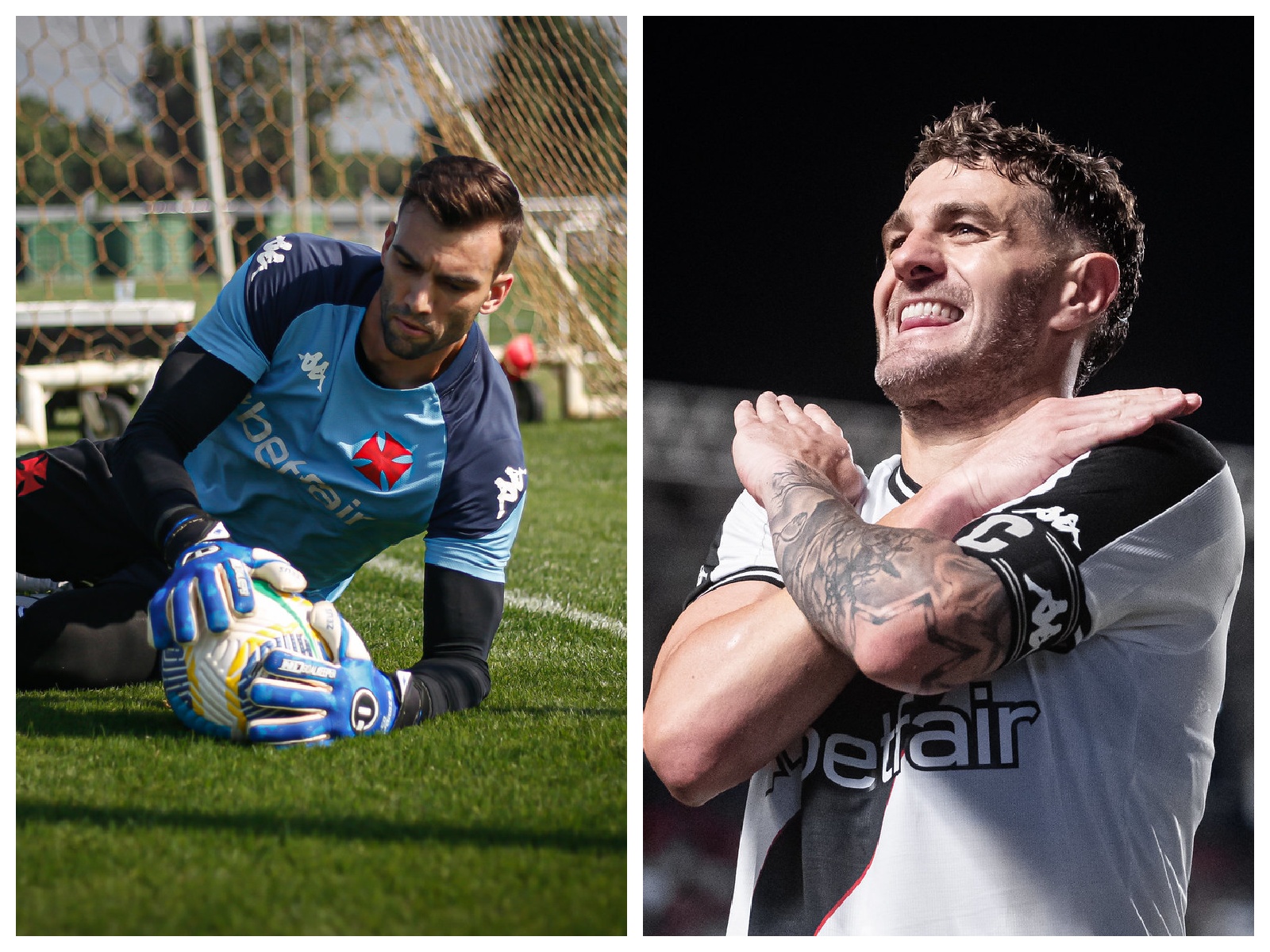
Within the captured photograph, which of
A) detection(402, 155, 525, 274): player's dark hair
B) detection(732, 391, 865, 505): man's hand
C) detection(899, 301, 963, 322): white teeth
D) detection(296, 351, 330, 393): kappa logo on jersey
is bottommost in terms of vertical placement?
detection(732, 391, 865, 505): man's hand

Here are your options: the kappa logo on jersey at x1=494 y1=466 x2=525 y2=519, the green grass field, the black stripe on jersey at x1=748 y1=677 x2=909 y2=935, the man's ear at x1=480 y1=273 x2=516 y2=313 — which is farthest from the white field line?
the black stripe on jersey at x1=748 y1=677 x2=909 y2=935

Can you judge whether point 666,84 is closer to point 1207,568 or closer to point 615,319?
point 1207,568

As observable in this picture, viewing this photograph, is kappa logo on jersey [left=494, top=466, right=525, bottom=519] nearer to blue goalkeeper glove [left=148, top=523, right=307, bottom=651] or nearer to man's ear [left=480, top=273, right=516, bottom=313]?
man's ear [left=480, top=273, right=516, bottom=313]

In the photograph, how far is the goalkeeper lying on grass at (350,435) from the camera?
2545 millimetres

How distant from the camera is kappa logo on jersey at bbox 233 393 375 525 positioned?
2.78 meters

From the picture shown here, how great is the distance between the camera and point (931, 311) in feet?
6.37

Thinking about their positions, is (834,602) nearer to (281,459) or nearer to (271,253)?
(281,459)

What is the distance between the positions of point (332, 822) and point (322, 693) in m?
0.37

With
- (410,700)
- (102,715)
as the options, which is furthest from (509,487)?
(102,715)

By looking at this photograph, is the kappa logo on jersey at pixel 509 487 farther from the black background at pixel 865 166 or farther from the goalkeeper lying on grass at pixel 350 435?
the black background at pixel 865 166

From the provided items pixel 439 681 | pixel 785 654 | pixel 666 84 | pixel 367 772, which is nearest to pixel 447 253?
pixel 666 84

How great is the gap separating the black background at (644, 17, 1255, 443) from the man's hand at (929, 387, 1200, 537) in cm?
29

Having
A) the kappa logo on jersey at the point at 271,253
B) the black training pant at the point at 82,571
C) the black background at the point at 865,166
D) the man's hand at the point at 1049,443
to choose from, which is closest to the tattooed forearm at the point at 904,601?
the man's hand at the point at 1049,443

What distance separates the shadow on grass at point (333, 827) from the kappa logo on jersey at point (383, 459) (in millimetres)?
957
